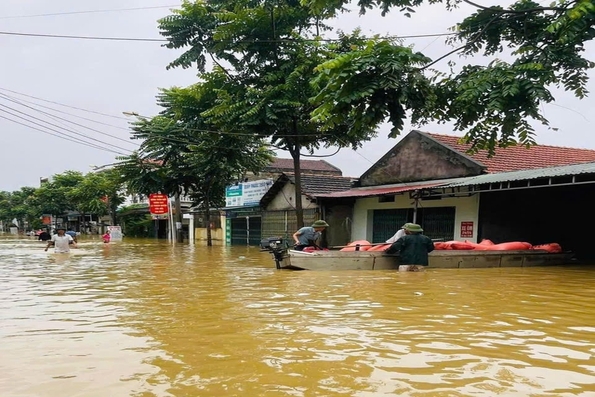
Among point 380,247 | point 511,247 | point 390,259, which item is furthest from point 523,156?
point 390,259

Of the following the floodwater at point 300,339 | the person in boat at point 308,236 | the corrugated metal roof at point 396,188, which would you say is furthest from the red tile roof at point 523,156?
the floodwater at point 300,339

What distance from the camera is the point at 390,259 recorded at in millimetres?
12664

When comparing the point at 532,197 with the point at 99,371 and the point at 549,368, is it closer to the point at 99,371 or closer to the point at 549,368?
the point at 549,368

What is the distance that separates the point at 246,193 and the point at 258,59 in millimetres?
11706

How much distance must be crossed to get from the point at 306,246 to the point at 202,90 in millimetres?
8424

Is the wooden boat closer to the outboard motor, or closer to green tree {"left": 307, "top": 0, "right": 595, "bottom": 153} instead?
the outboard motor

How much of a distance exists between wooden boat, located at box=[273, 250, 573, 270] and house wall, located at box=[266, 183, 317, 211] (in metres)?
10.6

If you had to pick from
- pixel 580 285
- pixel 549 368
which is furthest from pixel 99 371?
pixel 580 285

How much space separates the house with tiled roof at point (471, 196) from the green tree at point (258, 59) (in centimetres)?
289

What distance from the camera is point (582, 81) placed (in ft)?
30.1

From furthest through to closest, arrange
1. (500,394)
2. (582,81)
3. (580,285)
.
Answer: (580,285) → (582,81) → (500,394)

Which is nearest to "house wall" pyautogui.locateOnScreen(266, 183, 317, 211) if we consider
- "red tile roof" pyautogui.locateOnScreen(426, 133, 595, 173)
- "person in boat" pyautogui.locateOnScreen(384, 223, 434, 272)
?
"red tile roof" pyautogui.locateOnScreen(426, 133, 595, 173)

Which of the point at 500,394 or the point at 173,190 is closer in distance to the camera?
Answer: the point at 500,394

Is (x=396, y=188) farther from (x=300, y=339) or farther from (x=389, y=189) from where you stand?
(x=300, y=339)
